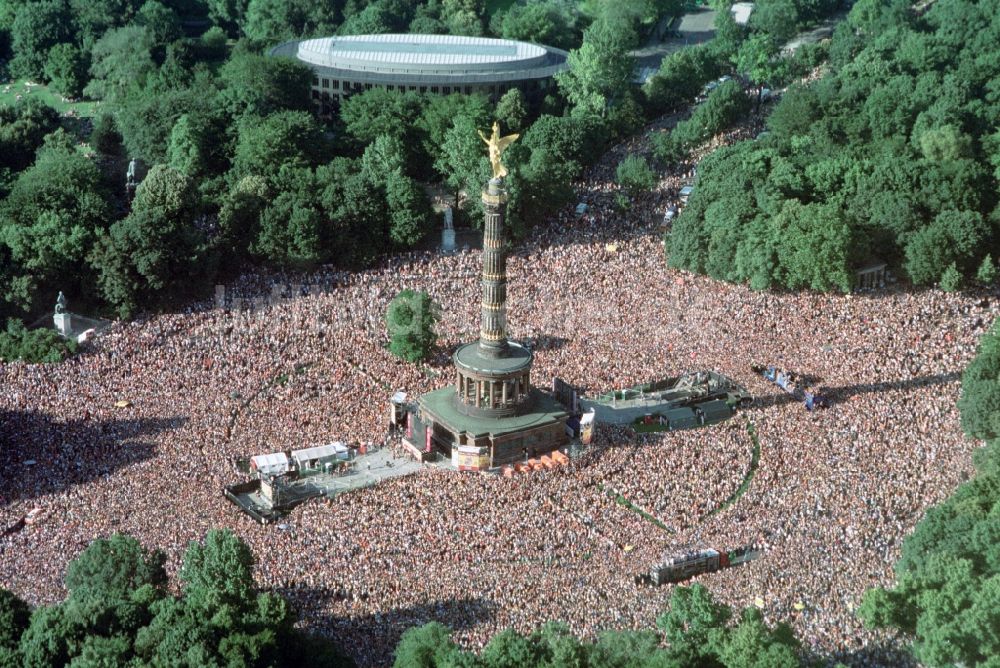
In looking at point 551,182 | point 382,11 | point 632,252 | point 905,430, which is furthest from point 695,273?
point 382,11

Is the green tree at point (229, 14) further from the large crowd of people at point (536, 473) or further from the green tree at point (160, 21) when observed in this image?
the large crowd of people at point (536, 473)

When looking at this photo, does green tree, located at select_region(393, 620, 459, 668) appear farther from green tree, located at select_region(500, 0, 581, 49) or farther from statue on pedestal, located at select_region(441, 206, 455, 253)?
green tree, located at select_region(500, 0, 581, 49)

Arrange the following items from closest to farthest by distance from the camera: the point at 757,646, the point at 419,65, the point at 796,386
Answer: the point at 757,646, the point at 796,386, the point at 419,65

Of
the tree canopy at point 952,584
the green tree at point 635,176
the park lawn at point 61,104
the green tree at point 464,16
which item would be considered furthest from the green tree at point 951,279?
the park lawn at point 61,104

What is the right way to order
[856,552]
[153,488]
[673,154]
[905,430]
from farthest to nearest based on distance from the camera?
1. [673,154]
2. [905,430]
3. [153,488]
4. [856,552]

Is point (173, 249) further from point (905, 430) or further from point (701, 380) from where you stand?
point (905, 430)

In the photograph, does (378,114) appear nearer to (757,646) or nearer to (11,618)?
(11,618)

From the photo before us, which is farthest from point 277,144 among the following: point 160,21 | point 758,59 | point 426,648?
point 426,648
